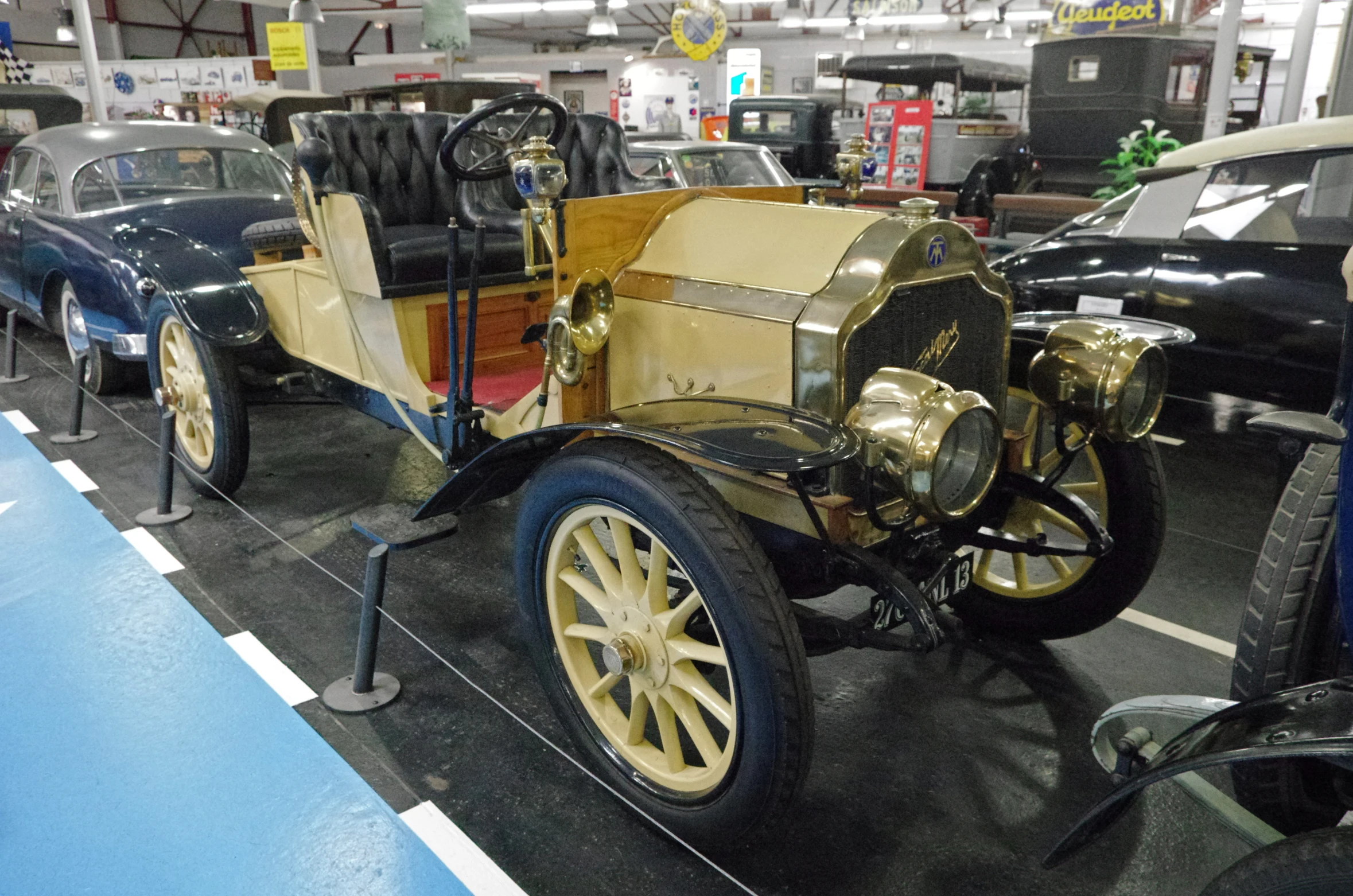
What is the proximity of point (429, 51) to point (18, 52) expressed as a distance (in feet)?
29.5

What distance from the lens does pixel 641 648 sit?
1955 millimetres

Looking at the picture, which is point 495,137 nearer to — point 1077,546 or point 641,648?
point 641,648

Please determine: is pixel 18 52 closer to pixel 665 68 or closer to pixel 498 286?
pixel 665 68

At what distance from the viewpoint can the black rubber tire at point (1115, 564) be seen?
2396 millimetres

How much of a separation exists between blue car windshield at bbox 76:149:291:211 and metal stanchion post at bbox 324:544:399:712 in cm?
357

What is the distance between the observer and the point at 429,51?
23.0 m

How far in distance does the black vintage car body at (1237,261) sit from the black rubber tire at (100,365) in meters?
4.88

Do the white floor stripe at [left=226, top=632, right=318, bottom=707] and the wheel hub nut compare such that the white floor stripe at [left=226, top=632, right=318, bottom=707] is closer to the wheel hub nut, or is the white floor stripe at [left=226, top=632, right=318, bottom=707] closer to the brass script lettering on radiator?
the wheel hub nut

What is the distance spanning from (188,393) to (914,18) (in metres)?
18.9

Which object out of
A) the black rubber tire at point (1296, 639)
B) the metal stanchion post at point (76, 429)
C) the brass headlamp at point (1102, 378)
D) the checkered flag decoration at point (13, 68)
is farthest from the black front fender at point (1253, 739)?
the checkered flag decoration at point (13, 68)

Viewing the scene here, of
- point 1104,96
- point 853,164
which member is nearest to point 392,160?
point 853,164

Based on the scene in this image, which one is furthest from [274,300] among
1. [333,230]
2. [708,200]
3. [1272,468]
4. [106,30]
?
[106,30]

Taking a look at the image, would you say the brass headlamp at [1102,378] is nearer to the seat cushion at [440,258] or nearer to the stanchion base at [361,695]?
the seat cushion at [440,258]

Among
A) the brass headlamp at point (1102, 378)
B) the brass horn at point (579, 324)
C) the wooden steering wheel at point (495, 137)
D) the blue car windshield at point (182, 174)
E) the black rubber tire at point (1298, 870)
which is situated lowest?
the black rubber tire at point (1298, 870)
